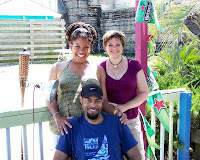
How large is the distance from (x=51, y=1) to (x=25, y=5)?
599 cm

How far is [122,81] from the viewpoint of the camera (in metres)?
2.13

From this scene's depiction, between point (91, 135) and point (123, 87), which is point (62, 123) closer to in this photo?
point (91, 135)

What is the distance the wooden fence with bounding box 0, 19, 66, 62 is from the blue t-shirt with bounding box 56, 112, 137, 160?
929 cm

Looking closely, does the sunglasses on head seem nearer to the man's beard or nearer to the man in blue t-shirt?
the man in blue t-shirt

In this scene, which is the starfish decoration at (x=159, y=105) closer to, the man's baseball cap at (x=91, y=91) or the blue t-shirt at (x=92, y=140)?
the blue t-shirt at (x=92, y=140)

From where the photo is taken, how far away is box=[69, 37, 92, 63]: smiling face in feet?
6.32

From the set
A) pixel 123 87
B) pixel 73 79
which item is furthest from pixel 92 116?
pixel 123 87

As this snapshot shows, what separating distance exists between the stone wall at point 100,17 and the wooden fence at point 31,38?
2744 millimetres

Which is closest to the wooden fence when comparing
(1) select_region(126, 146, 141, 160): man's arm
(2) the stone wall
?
(2) the stone wall

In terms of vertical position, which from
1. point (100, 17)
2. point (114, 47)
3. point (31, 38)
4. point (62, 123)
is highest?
point (100, 17)

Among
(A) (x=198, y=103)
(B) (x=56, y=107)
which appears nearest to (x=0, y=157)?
(B) (x=56, y=107)

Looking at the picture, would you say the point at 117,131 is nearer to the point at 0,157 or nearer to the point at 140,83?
the point at 140,83

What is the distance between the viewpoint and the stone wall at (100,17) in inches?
498

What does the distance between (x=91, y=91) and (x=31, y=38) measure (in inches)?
376
